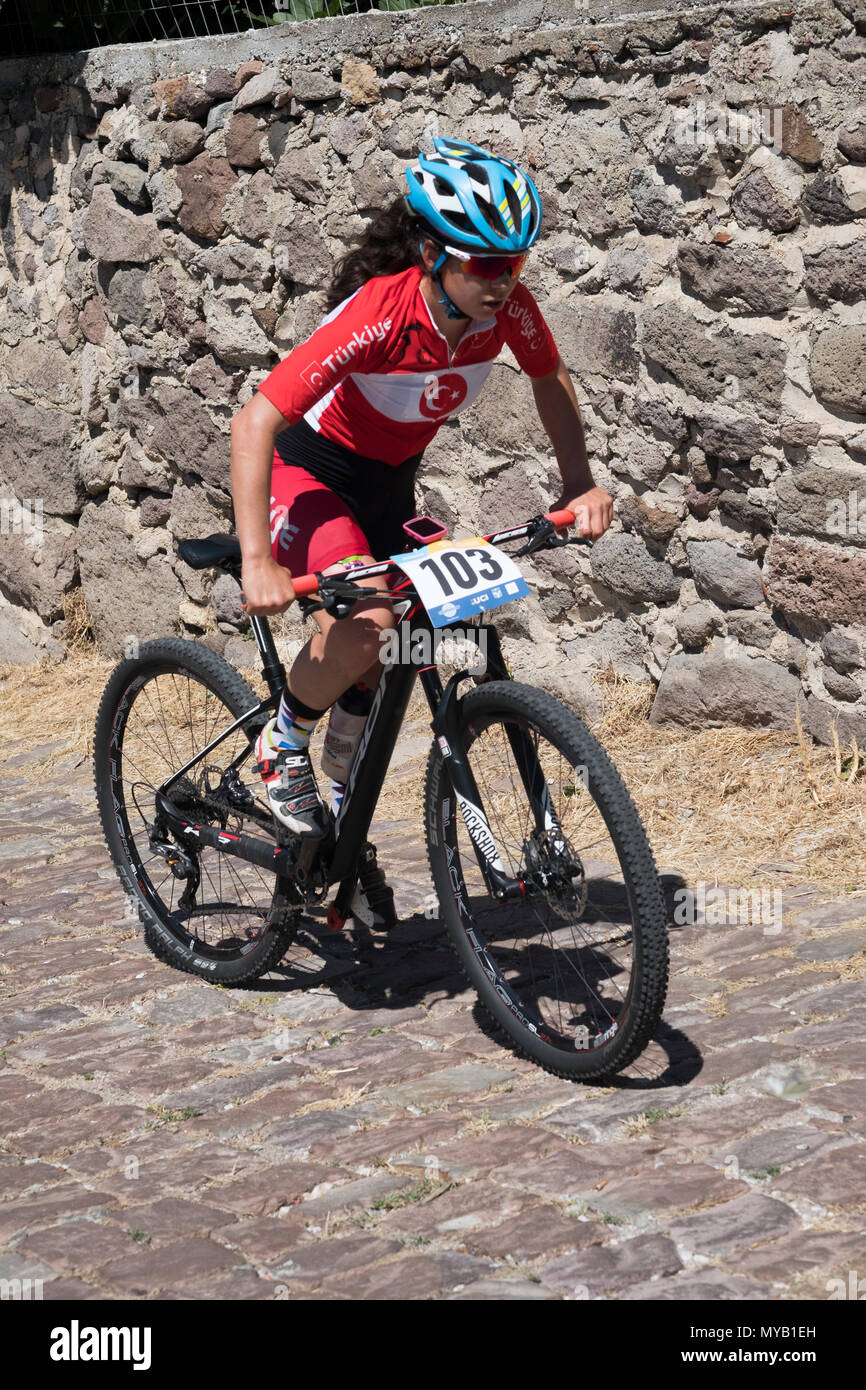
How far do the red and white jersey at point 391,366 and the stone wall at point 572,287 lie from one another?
4.87 ft

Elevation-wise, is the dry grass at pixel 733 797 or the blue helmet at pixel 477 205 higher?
the blue helmet at pixel 477 205

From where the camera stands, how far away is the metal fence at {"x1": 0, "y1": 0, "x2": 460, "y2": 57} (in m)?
6.34

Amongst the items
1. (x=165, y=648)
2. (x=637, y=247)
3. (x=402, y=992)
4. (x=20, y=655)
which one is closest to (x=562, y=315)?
(x=637, y=247)

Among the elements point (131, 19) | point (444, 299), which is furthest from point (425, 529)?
point (131, 19)

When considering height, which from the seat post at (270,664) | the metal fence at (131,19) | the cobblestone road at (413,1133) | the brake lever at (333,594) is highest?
the metal fence at (131,19)

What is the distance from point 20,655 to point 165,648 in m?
4.05

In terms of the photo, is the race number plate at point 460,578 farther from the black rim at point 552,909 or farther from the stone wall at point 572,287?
the stone wall at point 572,287

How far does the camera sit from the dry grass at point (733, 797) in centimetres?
459

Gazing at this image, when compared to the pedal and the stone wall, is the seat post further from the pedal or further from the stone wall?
the stone wall

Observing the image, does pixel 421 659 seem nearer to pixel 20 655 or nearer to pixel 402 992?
pixel 402 992

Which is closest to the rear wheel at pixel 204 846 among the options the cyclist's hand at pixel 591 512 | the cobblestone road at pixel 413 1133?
the cobblestone road at pixel 413 1133

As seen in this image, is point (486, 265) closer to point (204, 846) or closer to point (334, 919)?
point (334, 919)

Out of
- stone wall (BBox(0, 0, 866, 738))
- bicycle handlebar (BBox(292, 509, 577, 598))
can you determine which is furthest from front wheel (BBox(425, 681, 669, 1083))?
stone wall (BBox(0, 0, 866, 738))

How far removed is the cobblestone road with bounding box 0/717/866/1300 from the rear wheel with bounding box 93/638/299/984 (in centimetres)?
11
